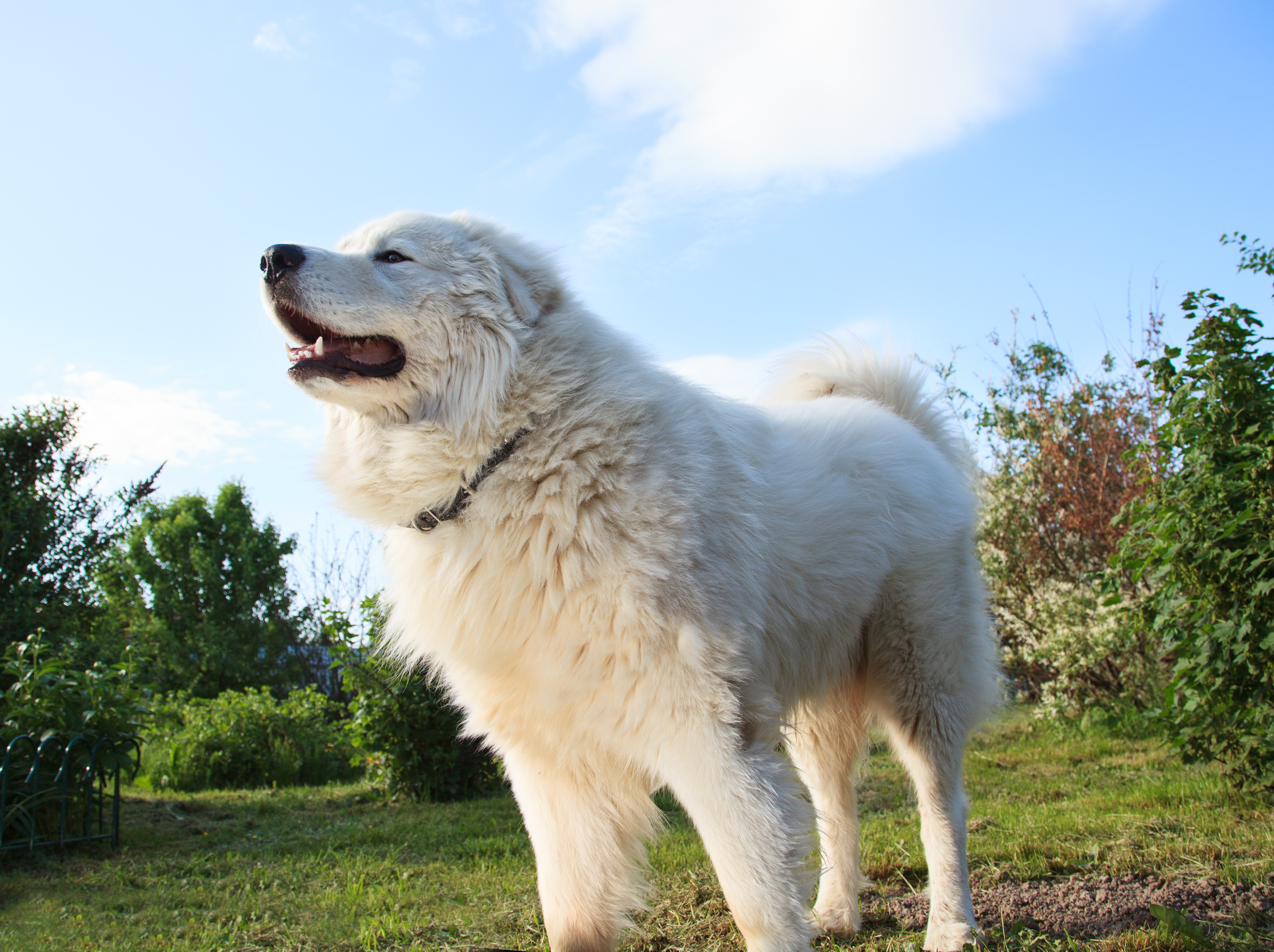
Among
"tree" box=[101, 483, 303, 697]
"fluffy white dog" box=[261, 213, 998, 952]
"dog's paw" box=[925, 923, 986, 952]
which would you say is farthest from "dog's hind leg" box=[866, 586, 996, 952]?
"tree" box=[101, 483, 303, 697]

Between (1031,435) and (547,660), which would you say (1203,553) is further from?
(1031,435)

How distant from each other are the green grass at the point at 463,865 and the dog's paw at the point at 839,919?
0.21ft

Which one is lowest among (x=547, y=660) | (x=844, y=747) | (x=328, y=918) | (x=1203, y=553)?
(x=328, y=918)

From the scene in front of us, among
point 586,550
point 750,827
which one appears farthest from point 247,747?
point 750,827

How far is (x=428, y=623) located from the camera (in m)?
2.45

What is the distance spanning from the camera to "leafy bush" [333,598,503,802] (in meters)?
6.46

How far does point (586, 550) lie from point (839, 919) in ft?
6.74

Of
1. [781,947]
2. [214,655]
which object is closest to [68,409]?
[781,947]

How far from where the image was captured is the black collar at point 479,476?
237 cm

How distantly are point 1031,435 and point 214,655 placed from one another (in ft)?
61.9

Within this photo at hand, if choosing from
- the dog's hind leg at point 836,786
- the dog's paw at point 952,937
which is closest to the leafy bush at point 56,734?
the dog's hind leg at point 836,786

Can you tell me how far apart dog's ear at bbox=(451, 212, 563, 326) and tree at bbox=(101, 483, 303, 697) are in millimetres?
18445

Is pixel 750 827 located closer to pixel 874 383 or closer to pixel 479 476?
pixel 479 476

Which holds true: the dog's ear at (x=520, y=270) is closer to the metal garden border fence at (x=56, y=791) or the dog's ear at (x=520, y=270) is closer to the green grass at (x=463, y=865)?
the green grass at (x=463, y=865)
